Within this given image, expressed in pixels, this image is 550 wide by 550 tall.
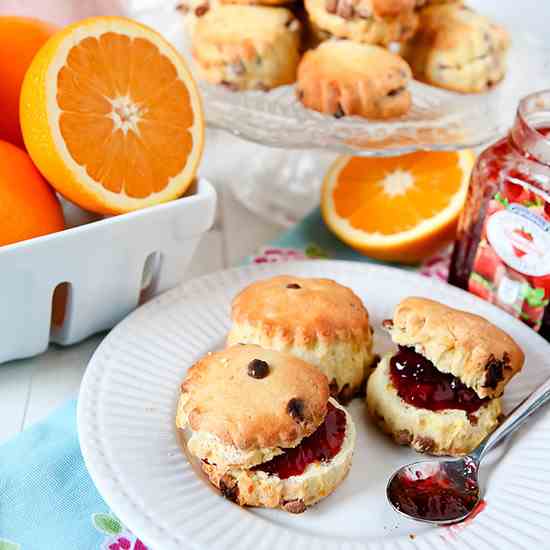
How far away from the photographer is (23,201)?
1.30 metres

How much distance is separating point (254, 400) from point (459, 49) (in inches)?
41.4

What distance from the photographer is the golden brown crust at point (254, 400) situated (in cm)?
109

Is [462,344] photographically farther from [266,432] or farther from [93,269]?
[93,269]

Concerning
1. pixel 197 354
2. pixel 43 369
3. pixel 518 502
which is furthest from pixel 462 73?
pixel 43 369

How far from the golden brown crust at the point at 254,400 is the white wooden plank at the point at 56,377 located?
0.33 meters

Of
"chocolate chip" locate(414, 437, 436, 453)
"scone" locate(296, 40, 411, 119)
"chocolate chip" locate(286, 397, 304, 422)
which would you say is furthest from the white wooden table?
"chocolate chip" locate(414, 437, 436, 453)

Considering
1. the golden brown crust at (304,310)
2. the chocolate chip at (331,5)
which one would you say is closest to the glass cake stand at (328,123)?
the chocolate chip at (331,5)

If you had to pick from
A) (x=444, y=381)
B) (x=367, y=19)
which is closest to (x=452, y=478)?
(x=444, y=381)

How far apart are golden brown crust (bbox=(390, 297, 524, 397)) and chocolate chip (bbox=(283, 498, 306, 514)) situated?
322 millimetres

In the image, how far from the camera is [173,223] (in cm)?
143

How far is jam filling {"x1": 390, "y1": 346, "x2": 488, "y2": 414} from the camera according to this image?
125cm

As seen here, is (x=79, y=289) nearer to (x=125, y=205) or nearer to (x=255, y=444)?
(x=125, y=205)

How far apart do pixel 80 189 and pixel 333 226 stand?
2.23 ft

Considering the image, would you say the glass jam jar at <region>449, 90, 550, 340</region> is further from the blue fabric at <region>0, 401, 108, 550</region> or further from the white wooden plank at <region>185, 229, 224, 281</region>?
the blue fabric at <region>0, 401, 108, 550</region>
